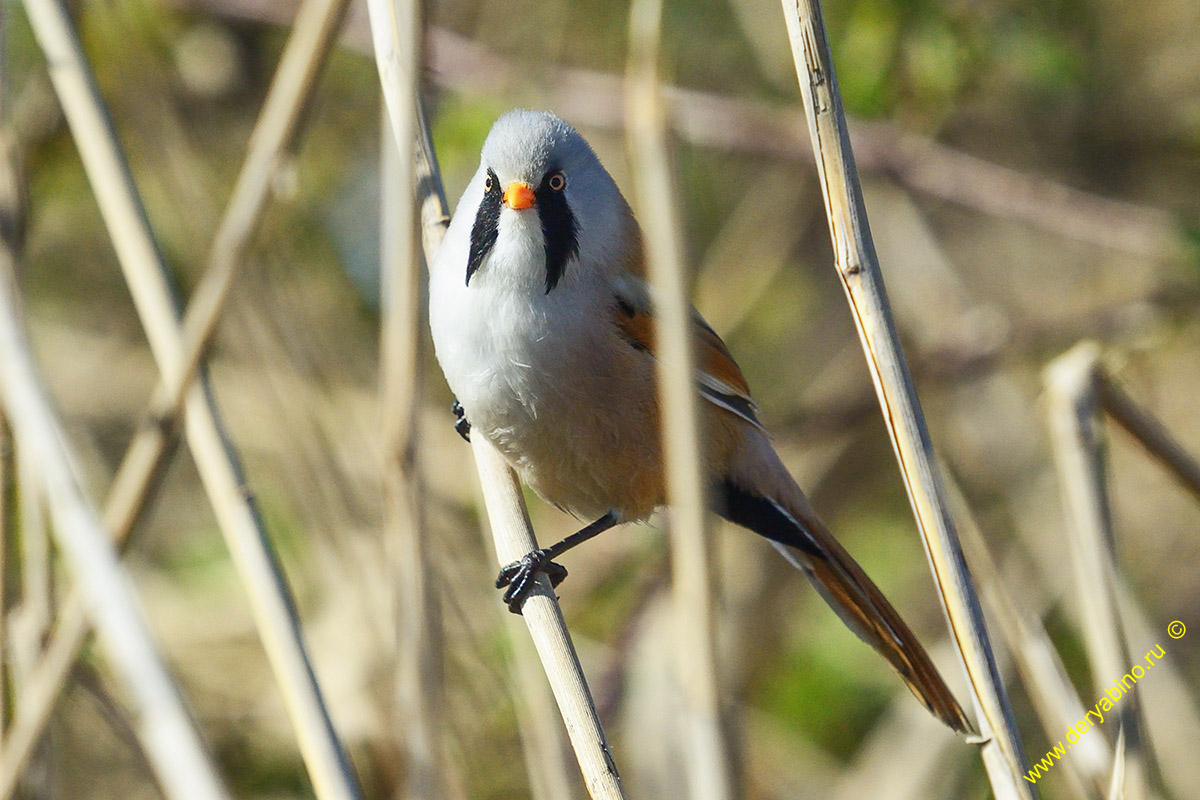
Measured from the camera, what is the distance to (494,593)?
3.74 meters

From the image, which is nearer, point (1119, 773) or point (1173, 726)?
point (1119, 773)

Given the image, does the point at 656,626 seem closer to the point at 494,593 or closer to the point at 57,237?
the point at 494,593

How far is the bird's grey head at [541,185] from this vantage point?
8.27ft

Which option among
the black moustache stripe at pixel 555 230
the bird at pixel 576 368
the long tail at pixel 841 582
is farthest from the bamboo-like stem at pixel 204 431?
the long tail at pixel 841 582

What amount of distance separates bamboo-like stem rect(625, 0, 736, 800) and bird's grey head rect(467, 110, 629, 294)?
3.04 feet

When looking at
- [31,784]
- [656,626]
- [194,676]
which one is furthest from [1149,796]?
[194,676]

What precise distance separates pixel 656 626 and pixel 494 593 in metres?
0.58

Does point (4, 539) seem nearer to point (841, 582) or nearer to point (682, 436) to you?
point (682, 436)

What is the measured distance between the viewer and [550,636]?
6.76 feet

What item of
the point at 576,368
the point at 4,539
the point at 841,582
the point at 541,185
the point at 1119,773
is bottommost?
the point at 1119,773

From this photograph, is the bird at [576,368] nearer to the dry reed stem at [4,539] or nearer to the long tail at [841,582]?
the long tail at [841,582]

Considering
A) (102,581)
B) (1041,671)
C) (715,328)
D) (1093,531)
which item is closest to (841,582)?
(1041,671)

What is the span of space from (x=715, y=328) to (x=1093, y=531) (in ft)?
8.03

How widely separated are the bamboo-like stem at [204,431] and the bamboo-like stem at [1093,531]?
1.62 meters
